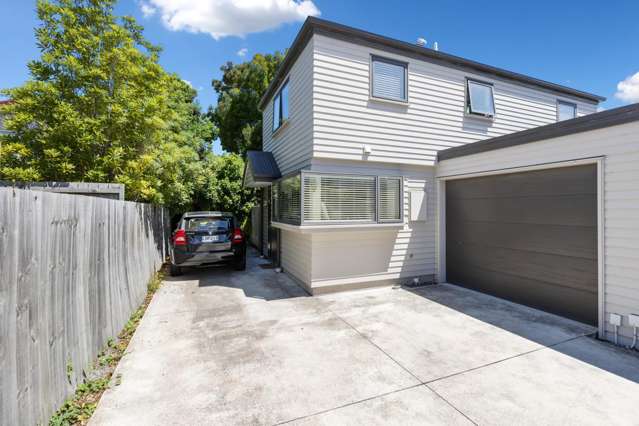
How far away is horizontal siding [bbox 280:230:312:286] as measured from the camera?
6.18m

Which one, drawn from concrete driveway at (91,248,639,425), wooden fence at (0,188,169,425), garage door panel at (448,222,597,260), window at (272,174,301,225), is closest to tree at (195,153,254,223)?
window at (272,174,301,225)

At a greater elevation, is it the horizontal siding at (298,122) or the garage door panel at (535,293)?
the horizontal siding at (298,122)

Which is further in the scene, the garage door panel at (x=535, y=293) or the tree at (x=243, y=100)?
the tree at (x=243, y=100)

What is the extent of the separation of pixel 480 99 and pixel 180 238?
824 cm

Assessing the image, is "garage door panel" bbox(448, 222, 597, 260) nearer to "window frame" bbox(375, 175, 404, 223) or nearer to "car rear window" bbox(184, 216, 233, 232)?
"window frame" bbox(375, 175, 404, 223)

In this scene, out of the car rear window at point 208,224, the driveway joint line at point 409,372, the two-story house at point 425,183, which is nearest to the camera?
the driveway joint line at point 409,372

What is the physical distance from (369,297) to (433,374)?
275 cm

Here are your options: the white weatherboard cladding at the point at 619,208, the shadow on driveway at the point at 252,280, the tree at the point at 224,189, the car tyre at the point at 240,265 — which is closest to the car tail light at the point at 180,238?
the shadow on driveway at the point at 252,280

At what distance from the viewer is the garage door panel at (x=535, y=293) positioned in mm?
4453

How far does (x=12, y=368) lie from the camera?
1849 mm

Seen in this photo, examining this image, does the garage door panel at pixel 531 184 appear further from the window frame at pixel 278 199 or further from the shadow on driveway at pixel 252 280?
the shadow on driveway at pixel 252 280

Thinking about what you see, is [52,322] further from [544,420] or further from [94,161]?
[94,161]

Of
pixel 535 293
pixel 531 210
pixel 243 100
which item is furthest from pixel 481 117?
pixel 243 100

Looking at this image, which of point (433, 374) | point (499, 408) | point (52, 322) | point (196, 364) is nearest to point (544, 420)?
point (499, 408)
